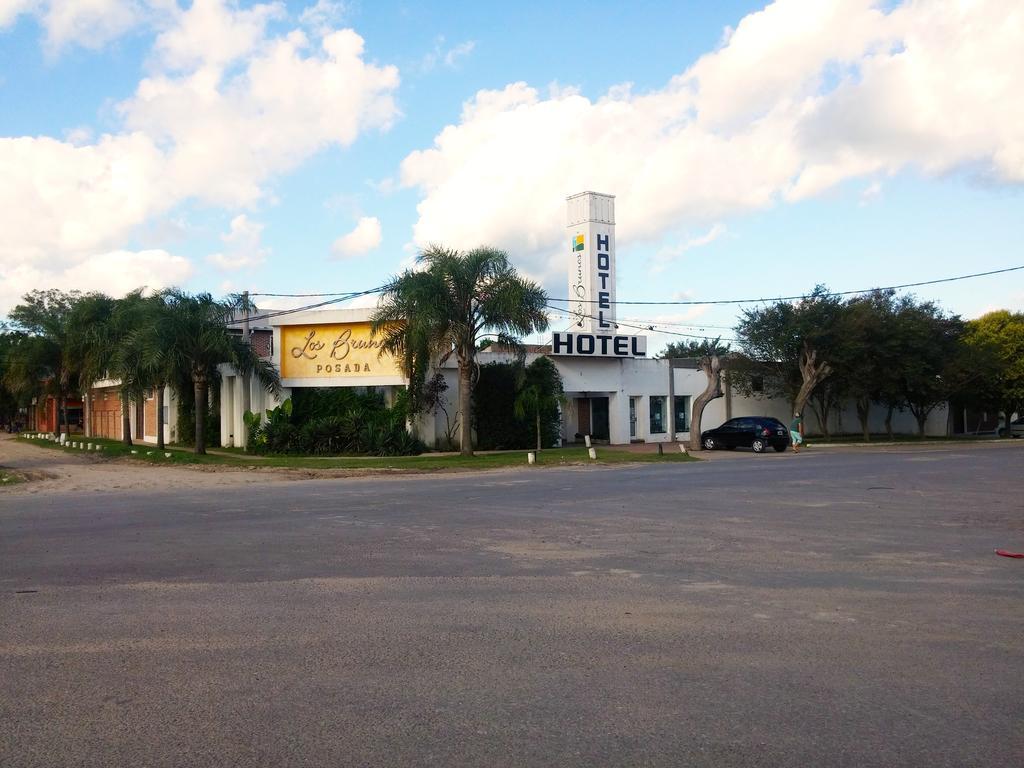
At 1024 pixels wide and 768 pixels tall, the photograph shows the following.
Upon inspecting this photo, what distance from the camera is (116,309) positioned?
43.1 meters

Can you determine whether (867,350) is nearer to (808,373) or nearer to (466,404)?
(808,373)

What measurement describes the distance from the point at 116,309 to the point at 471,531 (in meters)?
34.9

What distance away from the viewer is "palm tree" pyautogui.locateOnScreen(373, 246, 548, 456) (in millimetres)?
31906

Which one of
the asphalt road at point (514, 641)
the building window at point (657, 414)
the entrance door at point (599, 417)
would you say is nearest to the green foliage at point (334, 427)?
the entrance door at point (599, 417)

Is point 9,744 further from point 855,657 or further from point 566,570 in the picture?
point 566,570

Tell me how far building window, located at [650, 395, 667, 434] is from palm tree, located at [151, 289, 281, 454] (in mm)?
19177

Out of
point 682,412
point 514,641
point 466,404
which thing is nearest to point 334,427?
point 466,404

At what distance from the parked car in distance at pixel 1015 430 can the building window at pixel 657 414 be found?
24.0m

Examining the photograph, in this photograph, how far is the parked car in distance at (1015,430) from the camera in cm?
5784

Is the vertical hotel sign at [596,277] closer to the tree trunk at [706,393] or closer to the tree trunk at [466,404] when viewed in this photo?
the tree trunk at [706,393]

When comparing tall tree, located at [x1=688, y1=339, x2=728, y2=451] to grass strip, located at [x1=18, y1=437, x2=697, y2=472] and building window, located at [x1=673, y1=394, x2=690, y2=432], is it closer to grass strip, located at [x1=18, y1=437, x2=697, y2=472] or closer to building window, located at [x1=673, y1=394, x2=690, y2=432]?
grass strip, located at [x1=18, y1=437, x2=697, y2=472]

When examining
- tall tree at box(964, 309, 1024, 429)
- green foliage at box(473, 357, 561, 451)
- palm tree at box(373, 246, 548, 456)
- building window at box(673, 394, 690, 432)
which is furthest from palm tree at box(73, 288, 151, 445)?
tall tree at box(964, 309, 1024, 429)

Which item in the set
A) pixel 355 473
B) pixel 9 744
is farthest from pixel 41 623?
pixel 355 473

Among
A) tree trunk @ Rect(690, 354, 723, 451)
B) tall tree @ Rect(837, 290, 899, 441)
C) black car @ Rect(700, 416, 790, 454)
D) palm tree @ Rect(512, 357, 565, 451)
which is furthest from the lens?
tall tree @ Rect(837, 290, 899, 441)
